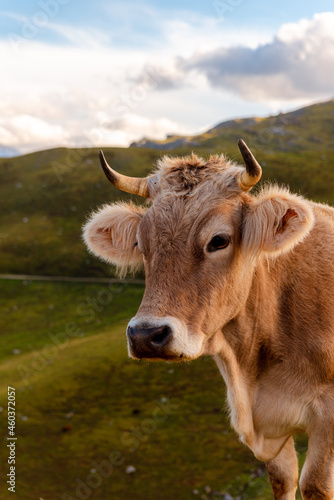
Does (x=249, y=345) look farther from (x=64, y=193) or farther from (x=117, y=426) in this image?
(x=64, y=193)

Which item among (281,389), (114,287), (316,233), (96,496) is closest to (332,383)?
(281,389)

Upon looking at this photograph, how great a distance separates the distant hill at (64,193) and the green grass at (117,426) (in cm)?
2103

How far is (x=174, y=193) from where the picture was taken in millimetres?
6797

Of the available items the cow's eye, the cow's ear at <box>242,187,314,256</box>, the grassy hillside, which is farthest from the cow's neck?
the grassy hillside

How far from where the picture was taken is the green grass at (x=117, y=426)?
668 inches

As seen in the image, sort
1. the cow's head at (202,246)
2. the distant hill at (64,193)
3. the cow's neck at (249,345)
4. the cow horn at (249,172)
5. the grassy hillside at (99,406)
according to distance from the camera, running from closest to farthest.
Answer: the cow's head at (202,246) → the cow horn at (249,172) → the cow's neck at (249,345) → the grassy hillside at (99,406) → the distant hill at (64,193)

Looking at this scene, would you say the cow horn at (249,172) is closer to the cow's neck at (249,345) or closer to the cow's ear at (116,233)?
the cow's neck at (249,345)

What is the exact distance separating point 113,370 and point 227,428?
7974 millimetres

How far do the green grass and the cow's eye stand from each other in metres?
6.97

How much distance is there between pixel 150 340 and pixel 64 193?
66.0m

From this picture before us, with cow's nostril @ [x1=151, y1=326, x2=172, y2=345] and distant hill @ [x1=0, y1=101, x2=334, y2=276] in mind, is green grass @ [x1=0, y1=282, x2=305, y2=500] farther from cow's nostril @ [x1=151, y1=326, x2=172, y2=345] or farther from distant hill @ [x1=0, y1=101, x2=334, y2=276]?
distant hill @ [x1=0, y1=101, x2=334, y2=276]

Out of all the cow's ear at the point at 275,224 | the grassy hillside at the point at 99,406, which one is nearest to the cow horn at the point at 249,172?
the cow's ear at the point at 275,224

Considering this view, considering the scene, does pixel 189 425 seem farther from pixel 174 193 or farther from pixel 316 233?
pixel 174 193

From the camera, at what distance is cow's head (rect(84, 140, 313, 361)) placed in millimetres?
5738
